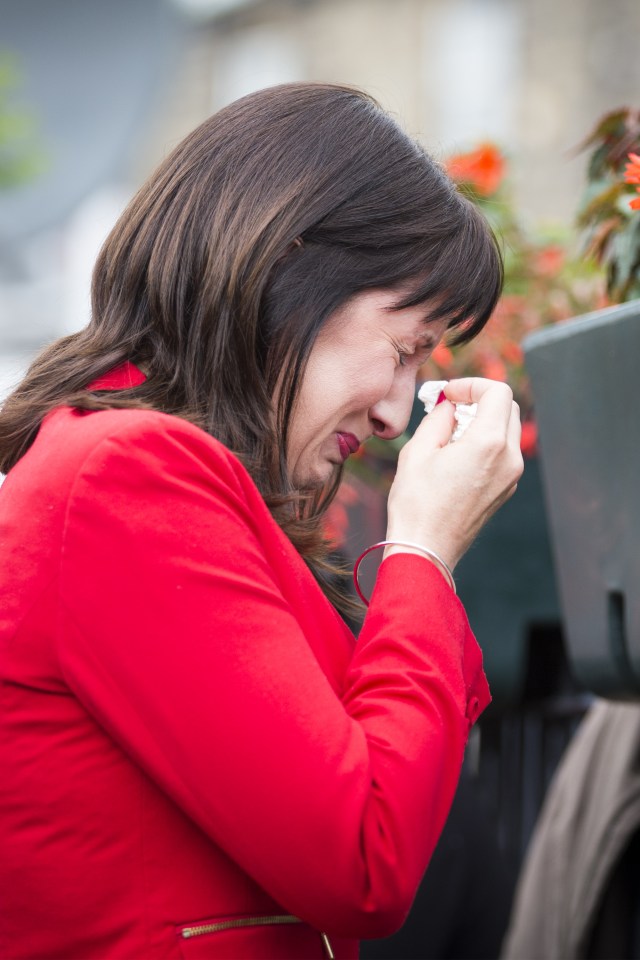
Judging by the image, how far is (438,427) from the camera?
143 centimetres

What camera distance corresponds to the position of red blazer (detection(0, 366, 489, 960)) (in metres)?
1.12

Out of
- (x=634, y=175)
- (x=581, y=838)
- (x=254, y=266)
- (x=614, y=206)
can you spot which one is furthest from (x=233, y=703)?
(x=581, y=838)

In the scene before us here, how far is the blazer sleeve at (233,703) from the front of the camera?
3.66ft

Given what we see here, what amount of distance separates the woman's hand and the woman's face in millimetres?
72

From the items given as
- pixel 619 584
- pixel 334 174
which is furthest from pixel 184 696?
pixel 619 584

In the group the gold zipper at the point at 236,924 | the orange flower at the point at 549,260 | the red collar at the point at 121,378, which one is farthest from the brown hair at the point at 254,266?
the orange flower at the point at 549,260

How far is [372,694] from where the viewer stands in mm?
1194

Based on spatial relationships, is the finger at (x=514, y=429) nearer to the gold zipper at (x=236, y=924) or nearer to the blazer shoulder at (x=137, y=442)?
the blazer shoulder at (x=137, y=442)

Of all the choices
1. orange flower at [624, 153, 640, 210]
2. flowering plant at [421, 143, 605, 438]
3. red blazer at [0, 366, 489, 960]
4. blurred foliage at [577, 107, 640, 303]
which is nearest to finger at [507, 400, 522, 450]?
red blazer at [0, 366, 489, 960]

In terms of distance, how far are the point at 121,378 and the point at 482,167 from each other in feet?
7.02

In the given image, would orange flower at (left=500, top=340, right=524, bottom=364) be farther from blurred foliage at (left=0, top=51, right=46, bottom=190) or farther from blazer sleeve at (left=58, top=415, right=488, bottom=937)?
blurred foliage at (left=0, top=51, right=46, bottom=190)

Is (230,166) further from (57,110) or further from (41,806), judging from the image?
(57,110)

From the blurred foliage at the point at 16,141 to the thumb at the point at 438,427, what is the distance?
5643mm

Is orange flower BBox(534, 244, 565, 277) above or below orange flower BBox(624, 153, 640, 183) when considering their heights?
below
